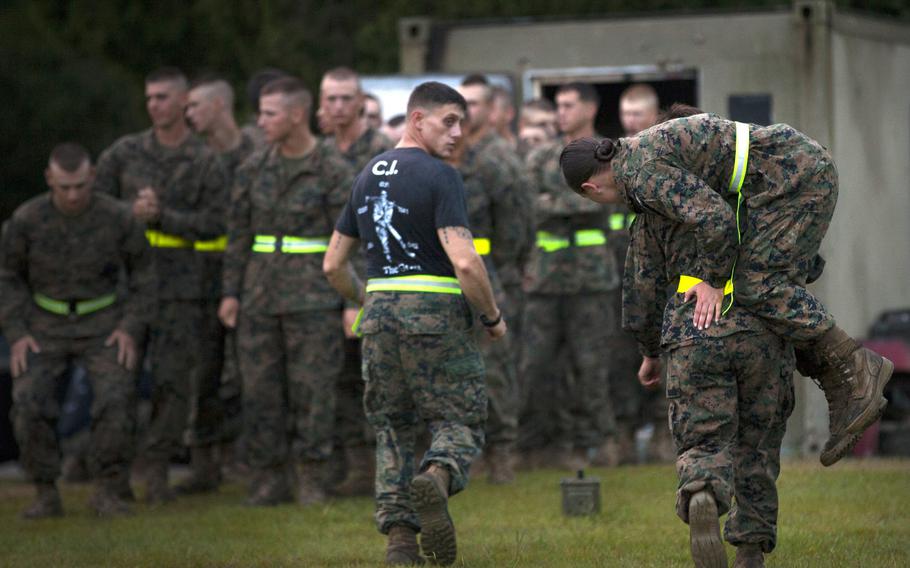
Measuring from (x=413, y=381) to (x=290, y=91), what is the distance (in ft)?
10.0

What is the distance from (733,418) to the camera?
7133 mm

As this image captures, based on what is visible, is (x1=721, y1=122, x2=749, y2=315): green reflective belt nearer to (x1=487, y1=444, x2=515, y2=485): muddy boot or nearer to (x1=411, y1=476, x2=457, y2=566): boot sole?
(x1=411, y1=476, x2=457, y2=566): boot sole

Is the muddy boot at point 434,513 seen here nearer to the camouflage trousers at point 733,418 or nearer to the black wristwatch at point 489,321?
the black wristwatch at point 489,321

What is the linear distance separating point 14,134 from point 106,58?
3.07 meters

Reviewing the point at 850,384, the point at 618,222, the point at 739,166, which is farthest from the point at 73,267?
the point at 850,384

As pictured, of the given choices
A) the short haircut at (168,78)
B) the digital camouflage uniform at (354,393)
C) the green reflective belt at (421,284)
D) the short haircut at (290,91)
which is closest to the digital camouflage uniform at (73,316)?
the short haircut at (168,78)

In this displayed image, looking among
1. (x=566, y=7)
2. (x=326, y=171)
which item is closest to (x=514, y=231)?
(x=326, y=171)

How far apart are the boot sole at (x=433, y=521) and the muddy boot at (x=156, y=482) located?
371cm

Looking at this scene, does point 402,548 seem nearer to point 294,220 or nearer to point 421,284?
point 421,284

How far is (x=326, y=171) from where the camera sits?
1080 cm

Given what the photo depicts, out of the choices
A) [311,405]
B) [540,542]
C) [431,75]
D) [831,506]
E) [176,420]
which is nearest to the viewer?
[540,542]

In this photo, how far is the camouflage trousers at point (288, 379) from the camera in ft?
35.2

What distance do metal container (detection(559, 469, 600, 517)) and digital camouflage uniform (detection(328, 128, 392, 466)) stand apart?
2.00 metres

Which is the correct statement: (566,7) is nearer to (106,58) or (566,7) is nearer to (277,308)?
(106,58)
